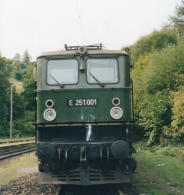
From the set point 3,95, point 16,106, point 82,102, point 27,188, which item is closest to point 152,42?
point 82,102

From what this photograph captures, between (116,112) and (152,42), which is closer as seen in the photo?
(116,112)

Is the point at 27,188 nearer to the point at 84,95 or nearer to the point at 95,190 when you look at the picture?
the point at 95,190

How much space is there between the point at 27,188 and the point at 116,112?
3.19 m

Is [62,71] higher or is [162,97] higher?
[62,71]

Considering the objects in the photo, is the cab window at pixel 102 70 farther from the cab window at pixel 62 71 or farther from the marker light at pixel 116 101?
the marker light at pixel 116 101

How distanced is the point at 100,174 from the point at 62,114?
5.62ft

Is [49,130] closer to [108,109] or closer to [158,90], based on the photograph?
[108,109]

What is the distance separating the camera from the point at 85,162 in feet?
23.2

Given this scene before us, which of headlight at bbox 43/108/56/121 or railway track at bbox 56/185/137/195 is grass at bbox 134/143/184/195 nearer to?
railway track at bbox 56/185/137/195

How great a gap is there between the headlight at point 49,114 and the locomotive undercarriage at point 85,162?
0.58 meters

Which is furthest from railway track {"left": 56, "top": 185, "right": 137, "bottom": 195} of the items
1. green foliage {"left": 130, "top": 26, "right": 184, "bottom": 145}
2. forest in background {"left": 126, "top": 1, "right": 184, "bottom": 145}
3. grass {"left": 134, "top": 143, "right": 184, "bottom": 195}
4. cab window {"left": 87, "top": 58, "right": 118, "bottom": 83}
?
green foliage {"left": 130, "top": 26, "right": 184, "bottom": 145}

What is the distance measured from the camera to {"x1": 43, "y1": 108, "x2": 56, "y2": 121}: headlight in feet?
23.9

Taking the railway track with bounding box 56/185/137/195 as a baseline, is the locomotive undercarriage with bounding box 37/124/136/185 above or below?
above

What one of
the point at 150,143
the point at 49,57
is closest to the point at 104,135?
the point at 49,57
